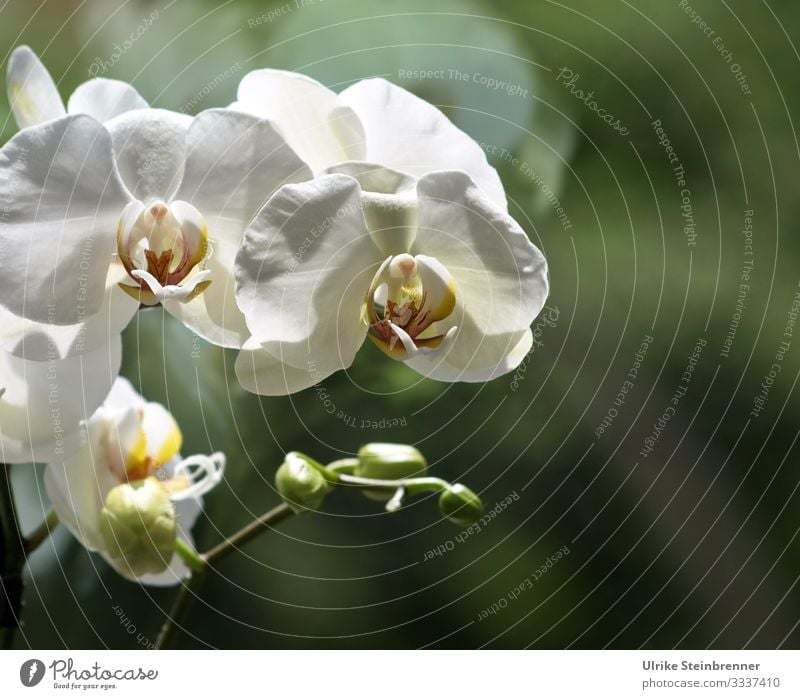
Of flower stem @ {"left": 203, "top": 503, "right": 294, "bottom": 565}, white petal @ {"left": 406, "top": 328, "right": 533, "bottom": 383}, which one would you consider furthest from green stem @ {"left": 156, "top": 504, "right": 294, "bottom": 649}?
white petal @ {"left": 406, "top": 328, "right": 533, "bottom": 383}

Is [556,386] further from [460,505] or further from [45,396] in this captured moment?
[45,396]

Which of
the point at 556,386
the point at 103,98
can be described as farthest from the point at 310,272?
the point at 556,386

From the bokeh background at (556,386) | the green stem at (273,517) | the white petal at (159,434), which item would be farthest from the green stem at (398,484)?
the bokeh background at (556,386)

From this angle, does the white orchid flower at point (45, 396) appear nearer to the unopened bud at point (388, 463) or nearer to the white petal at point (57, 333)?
the white petal at point (57, 333)

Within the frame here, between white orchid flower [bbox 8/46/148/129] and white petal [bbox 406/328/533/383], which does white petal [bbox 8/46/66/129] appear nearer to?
white orchid flower [bbox 8/46/148/129]
